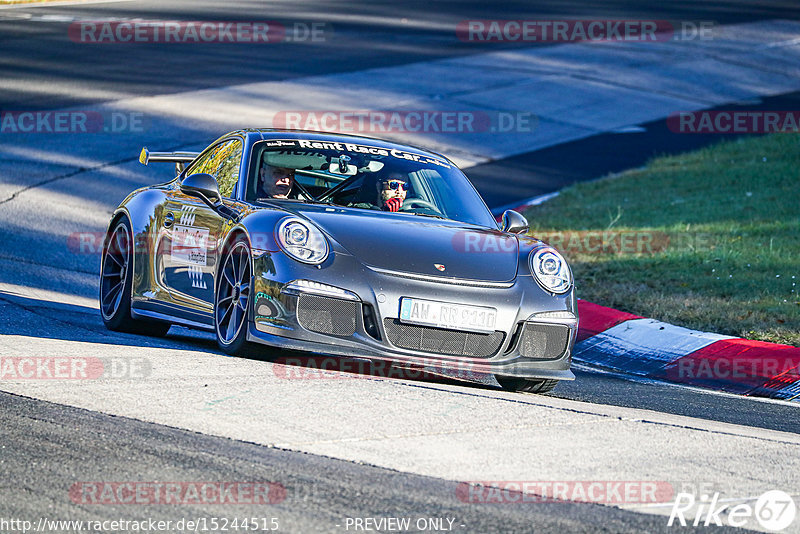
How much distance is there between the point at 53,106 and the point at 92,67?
3735mm

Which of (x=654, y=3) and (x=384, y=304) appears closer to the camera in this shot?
(x=384, y=304)

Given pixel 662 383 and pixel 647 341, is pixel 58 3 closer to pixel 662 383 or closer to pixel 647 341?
pixel 647 341

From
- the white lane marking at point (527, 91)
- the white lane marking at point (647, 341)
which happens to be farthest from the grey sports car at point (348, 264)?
the white lane marking at point (527, 91)

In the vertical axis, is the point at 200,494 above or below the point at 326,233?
below

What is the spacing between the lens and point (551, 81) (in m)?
23.6

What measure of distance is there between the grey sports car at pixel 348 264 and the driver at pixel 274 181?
12 mm

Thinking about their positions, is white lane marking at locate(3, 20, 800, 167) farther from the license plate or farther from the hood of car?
the license plate

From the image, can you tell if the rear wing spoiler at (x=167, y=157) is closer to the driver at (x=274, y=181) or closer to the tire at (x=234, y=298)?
the driver at (x=274, y=181)

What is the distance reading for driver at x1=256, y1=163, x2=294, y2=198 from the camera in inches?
302

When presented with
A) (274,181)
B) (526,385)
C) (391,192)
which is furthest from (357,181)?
(526,385)

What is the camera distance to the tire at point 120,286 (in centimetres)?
848

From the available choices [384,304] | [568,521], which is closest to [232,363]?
[384,304]

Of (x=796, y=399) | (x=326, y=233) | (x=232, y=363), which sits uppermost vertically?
(x=326, y=233)

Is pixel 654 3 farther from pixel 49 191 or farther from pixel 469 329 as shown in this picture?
pixel 469 329
